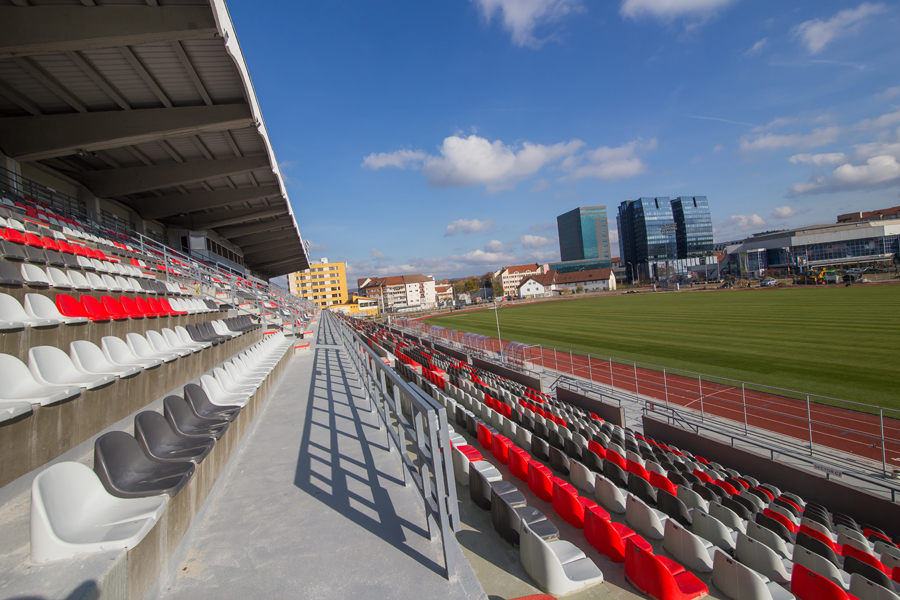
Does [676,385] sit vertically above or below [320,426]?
below

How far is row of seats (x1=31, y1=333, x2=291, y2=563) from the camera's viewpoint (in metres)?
1.85

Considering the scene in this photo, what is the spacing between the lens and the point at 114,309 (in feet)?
18.8

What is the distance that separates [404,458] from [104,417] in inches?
102

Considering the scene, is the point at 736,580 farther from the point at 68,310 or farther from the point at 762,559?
the point at 68,310

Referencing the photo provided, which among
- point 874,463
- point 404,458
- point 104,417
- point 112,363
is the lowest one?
point 874,463

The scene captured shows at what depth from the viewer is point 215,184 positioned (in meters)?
18.9

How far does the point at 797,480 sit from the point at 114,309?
447 inches

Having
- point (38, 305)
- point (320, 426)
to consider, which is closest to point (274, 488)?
point (320, 426)

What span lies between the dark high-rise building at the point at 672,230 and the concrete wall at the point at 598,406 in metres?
133

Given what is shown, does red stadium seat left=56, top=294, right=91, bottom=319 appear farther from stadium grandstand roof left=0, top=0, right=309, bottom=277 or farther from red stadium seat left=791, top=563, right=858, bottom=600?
red stadium seat left=791, top=563, right=858, bottom=600

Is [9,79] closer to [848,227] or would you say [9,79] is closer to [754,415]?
[754,415]

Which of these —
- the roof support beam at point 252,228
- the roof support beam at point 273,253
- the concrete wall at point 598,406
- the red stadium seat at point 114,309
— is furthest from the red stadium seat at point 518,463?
the roof support beam at point 273,253

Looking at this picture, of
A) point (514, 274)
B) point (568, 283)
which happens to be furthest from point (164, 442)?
Result: point (514, 274)

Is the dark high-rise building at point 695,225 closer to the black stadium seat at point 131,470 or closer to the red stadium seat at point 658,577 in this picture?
the red stadium seat at point 658,577
